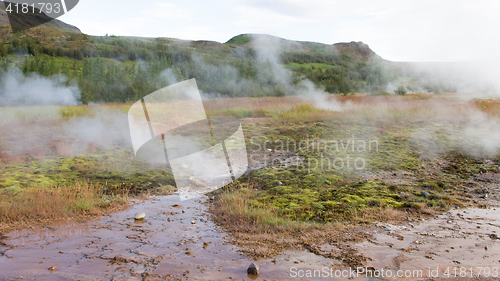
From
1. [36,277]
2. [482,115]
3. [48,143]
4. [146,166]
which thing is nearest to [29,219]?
[36,277]

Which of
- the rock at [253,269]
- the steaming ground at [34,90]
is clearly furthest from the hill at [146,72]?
the rock at [253,269]

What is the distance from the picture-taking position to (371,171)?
7.66 meters

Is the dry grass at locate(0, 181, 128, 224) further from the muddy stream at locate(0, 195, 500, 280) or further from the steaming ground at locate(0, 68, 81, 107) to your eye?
the steaming ground at locate(0, 68, 81, 107)

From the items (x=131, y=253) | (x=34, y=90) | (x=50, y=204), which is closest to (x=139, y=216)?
(x=131, y=253)

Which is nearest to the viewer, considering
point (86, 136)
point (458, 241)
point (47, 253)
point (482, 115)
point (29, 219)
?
point (47, 253)

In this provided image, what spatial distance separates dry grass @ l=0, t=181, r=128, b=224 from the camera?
4781 mm

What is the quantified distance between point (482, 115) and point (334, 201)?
12497 millimetres

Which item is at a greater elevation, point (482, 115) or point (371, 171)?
point (482, 115)

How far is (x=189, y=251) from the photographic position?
398 centimetres

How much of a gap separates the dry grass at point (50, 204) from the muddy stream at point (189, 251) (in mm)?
359

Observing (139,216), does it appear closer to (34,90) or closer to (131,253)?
(131,253)

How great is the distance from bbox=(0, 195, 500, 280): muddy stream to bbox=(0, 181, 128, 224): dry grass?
0.36m

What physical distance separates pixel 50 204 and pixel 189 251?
2.61 m

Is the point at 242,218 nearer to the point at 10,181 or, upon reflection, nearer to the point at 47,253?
the point at 47,253
